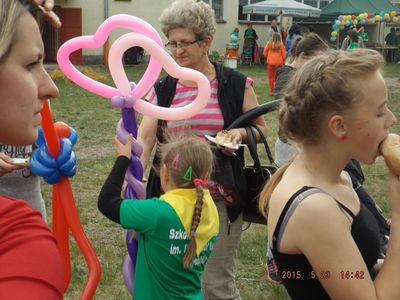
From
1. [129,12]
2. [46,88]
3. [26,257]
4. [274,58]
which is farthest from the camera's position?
[129,12]

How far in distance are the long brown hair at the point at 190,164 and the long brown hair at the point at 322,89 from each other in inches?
28.6

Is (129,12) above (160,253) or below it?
above

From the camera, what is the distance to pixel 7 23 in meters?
0.96

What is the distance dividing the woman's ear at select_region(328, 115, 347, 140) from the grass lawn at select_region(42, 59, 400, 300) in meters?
0.36

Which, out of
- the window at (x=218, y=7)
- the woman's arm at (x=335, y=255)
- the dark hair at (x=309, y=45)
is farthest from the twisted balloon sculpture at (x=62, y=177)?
the window at (x=218, y=7)

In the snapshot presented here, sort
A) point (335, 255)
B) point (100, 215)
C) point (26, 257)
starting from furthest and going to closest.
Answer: point (100, 215) → point (335, 255) → point (26, 257)

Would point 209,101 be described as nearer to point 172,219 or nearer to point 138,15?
point 172,219

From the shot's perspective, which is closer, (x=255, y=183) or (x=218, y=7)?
(x=255, y=183)

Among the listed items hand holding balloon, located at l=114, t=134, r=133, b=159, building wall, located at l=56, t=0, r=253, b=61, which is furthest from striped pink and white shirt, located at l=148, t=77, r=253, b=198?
building wall, located at l=56, t=0, r=253, b=61

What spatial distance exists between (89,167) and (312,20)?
922 inches

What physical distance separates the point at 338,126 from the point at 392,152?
170 millimetres

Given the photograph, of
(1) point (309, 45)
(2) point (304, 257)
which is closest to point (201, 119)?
(2) point (304, 257)

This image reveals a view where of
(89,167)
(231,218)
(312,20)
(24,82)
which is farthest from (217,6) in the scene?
(24,82)

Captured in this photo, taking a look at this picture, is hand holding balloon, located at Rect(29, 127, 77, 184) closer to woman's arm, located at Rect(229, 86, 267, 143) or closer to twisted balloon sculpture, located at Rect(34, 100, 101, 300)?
twisted balloon sculpture, located at Rect(34, 100, 101, 300)
